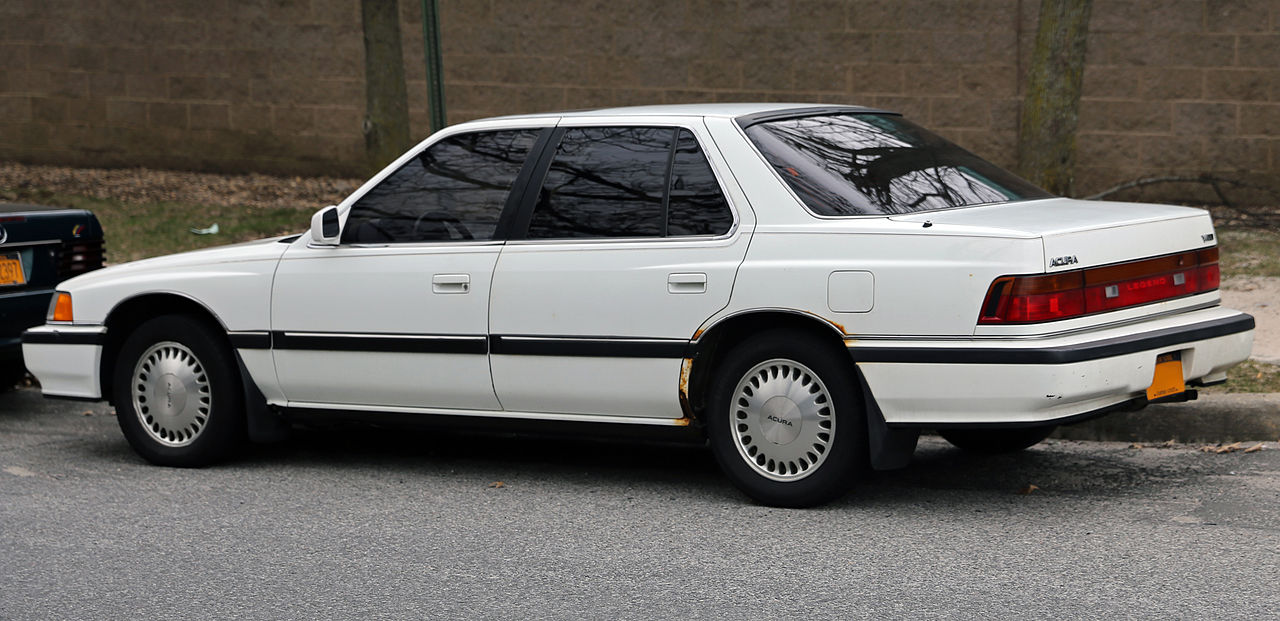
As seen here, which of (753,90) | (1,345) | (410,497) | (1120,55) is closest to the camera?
(410,497)

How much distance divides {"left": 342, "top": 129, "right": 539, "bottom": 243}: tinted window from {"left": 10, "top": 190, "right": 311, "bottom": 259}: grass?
602 centimetres

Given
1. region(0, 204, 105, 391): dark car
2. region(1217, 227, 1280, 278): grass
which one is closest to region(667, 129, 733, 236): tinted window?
region(0, 204, 105, 391): dark car

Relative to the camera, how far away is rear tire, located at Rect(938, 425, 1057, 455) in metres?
6.43

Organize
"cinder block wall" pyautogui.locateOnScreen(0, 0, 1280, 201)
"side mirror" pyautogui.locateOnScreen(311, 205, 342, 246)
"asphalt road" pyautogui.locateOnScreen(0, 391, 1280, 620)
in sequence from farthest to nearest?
"cinder block wall" pyautogui.locateOnScreen(0, 0, 1280, 201) → "side mirror" pyautogui.locateOnScreen(311, 205, 342, 246) → "asphalt road" pyautogui.locateOnScreen(0, 391, 1280, 620)

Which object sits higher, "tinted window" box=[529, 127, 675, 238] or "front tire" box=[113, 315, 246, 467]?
"tinted window" box=[529, 127, 675, 238]

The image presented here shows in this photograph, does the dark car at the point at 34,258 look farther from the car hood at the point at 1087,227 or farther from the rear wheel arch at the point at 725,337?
the car hood at the point at 1087,227

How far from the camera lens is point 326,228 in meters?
6.40

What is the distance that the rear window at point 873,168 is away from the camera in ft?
18.4

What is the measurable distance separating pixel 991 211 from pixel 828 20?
25.9ft

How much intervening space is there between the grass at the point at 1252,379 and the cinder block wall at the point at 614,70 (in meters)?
5.26

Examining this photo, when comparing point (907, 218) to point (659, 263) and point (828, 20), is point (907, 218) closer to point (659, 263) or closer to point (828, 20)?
point (659, 263)

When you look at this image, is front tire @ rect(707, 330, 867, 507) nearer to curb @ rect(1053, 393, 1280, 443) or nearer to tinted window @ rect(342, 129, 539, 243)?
tinted window @ rect(342, 129, 539, 243)

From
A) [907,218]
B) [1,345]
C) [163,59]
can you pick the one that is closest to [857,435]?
[907,218]

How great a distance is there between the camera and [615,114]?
6234mm
